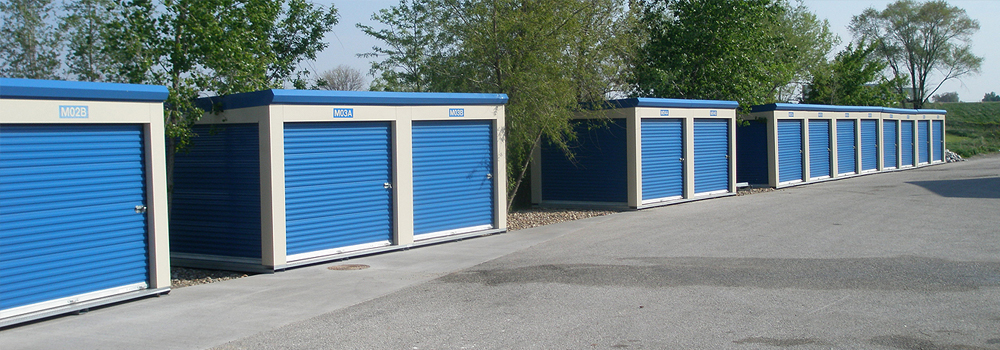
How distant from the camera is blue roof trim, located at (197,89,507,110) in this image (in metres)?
10.5

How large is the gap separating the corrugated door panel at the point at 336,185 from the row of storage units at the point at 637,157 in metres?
7.31

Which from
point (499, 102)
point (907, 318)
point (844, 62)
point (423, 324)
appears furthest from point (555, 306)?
point (844, 62)

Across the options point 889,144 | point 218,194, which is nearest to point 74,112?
point 218,194

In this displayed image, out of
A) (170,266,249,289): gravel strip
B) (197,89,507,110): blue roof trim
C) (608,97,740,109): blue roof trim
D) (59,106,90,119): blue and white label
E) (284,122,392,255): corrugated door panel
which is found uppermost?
(608,97,740,109): blue roof trim

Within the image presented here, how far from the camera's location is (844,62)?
41.4 meters

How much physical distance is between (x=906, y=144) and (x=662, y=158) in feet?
65.7

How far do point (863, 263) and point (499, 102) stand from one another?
6.68 m

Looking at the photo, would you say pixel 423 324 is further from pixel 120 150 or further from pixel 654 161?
pixel 654 161

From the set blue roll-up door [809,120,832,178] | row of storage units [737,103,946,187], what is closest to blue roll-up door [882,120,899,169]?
row of storage units [737,103,946,187]

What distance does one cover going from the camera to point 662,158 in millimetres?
18781

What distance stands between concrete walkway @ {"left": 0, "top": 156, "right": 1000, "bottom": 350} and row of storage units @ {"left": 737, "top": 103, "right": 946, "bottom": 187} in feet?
34.8

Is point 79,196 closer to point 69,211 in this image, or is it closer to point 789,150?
point 69,211

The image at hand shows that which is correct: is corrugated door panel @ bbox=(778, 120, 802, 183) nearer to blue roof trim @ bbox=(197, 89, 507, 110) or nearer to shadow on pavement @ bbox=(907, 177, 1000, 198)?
shadow on pavement @ bbox=(907, 177, 1000, 198)

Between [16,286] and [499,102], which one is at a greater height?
[499,102]
